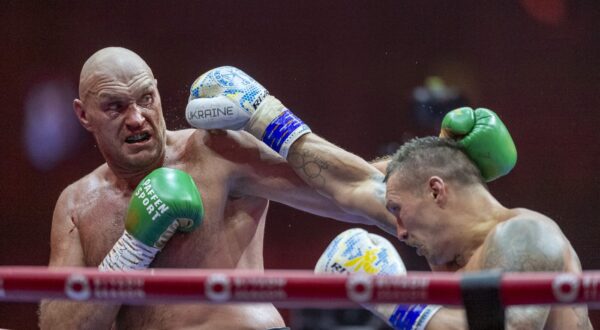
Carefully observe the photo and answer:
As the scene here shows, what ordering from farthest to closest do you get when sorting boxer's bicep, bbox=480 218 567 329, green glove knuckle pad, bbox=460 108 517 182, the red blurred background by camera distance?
1. the red blurred background
2. green glove knuckle pad, bbox=460 108 517 182
3. boxer's bicep, bbox=480 218 567 329

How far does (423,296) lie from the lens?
55.6 inches

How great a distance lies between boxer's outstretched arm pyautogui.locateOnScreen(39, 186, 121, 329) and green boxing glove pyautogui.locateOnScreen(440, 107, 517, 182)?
1113mm

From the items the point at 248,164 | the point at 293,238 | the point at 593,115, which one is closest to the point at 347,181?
the point at 248,164

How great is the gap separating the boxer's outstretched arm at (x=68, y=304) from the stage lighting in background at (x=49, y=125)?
1.77 meters

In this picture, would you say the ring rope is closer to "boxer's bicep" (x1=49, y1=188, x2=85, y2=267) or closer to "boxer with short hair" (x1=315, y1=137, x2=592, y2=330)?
"boxer with short hair" (x1=315, y1=137, x2=592, y2=330)

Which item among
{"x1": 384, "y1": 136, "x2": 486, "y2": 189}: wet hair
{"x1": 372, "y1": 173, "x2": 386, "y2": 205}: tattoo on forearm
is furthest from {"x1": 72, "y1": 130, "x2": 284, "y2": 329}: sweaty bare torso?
{"x1": 384, "y1": 136, "x2": 486, "y2": 189}: wet hair

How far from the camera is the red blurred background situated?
4402 mm

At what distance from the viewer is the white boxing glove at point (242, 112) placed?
2.68 m

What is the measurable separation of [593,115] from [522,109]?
337 mm

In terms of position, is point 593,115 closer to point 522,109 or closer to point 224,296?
point 522,109

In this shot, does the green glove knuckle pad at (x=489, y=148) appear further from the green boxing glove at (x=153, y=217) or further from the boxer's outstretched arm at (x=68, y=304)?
the boxer's outstretched arm at (x=68, y=304)

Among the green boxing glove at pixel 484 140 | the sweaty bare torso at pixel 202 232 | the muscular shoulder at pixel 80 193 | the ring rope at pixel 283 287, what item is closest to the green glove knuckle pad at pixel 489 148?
the green boxing glove at pixel 484 140

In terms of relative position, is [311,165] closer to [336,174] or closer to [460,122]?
[336,174]

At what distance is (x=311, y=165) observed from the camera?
8.80 feet
